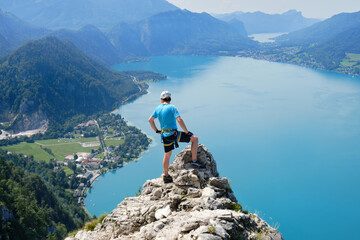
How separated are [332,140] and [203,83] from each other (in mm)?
66746

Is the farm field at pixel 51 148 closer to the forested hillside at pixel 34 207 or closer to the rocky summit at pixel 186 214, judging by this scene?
the forested hillside at pixel 34 207

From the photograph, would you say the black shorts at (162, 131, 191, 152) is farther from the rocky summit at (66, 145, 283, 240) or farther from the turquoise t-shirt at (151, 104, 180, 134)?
the rocky summit at (66, 145, 283, 240)

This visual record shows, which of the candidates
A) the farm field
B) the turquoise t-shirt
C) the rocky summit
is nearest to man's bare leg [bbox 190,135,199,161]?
the rocky summit

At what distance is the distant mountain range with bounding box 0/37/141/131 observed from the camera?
86188 millimetres

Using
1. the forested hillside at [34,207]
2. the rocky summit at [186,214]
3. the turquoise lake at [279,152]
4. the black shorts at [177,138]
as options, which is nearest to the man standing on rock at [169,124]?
the black shorts at [177,138]

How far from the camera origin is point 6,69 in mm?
96500

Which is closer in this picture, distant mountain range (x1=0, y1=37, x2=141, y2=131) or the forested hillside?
the forested hillside

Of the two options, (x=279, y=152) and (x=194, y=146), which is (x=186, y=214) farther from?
(x=279, y=152)

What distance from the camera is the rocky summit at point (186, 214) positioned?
481cm

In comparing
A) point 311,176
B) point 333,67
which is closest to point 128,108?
point 311,176

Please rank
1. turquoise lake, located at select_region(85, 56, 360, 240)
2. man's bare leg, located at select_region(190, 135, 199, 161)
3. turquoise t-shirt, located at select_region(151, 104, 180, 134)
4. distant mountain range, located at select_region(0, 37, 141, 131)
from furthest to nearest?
distant mountain range, located at select_region(0, 37, 141, 131)
turquoise lake, located at select_region(85, 56, 360, 240)
man's bare leg, located at select_region(190, 135, 199, 161)
turquoise t-shirt, located at select_region(151, 104, 180, 134)

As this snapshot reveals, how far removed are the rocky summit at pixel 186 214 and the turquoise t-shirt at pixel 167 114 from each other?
4.30 feet

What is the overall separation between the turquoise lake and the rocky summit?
6434mm

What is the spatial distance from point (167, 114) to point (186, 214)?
7.62ft
